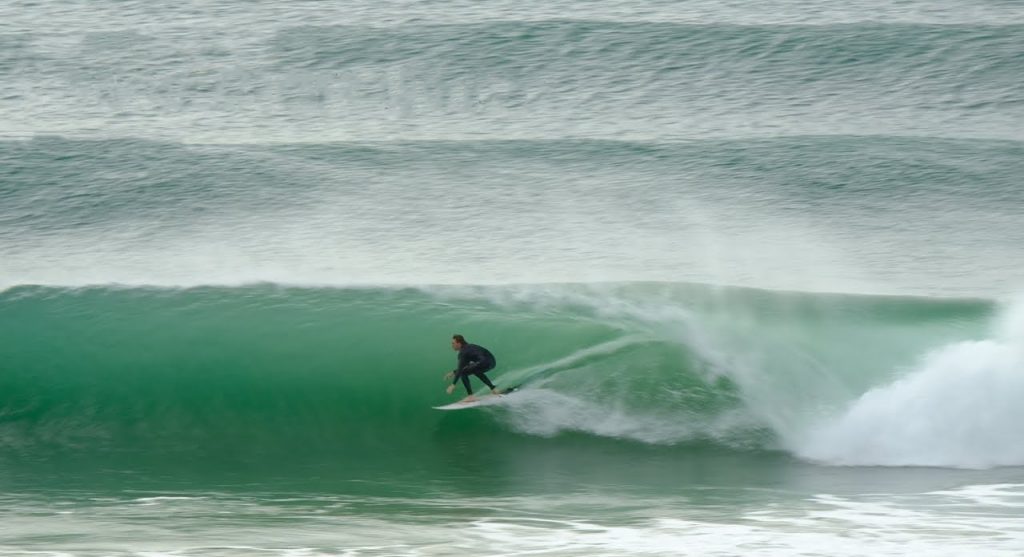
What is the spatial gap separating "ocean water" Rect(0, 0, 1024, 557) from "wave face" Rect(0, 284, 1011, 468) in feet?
0.13

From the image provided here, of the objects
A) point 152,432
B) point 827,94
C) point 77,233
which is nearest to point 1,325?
point 152,432

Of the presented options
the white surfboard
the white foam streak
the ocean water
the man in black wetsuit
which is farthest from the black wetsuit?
the white foam streak

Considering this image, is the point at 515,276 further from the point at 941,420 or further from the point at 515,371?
the point at 941,420

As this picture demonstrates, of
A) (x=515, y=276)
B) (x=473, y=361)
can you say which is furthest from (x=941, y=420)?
(x=515, y=276)

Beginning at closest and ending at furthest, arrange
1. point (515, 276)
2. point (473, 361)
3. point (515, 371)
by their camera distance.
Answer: point (473, 361)
point (515, 371)
point (515, 276)

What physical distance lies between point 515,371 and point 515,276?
3855 millimetres

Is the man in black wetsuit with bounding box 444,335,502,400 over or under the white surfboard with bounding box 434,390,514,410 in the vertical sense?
over

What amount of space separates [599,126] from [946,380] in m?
12.1

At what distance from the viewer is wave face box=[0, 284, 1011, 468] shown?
10.8 m

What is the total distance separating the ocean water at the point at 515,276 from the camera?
9273mm

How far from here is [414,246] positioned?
17.0 meters

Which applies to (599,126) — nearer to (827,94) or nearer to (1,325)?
(827,94)

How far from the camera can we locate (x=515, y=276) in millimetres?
15406

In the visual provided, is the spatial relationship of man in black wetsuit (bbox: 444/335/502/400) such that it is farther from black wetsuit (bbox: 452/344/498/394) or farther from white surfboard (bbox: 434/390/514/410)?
white surfboard (bbox: 434/390/514/410)
